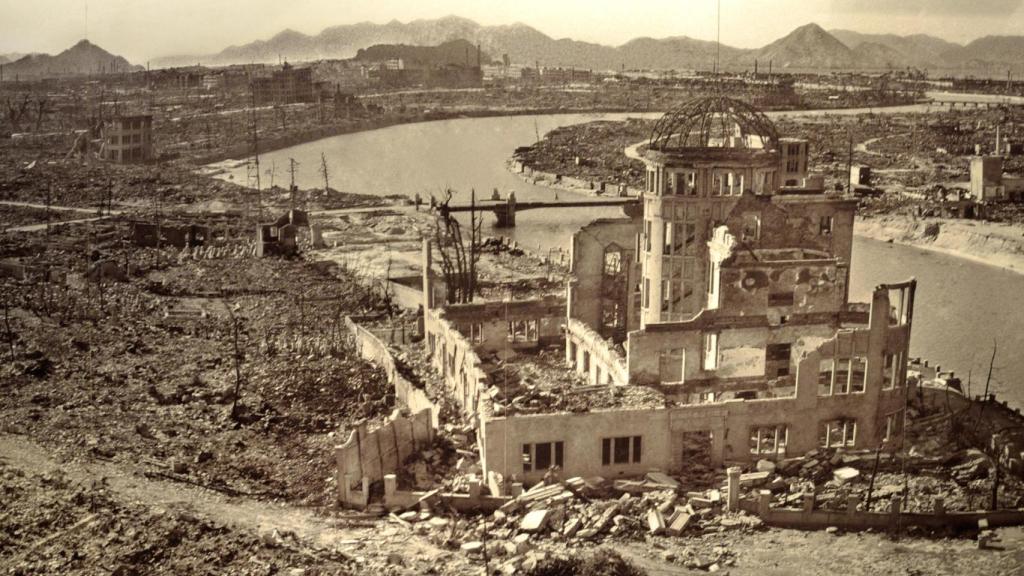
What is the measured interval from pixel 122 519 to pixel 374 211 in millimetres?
59652

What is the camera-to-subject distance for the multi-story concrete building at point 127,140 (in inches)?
4178

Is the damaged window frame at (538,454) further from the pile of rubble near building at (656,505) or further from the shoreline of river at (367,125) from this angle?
the shoreline of river at (367,125)

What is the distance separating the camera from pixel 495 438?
25453mm

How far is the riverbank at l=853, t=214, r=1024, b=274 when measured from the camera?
6353 centimetres

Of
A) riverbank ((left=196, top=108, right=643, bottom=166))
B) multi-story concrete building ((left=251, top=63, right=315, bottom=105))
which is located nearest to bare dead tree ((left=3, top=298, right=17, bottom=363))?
riverbank ((left=196, top=108, right=643, bottom=166))

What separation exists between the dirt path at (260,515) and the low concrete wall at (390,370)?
5617 mm

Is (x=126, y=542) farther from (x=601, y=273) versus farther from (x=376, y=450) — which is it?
(x=601, y=273)

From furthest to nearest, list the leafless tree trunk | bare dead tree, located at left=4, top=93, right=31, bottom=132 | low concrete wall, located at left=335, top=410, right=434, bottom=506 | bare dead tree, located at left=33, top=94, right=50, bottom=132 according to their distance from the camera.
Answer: bare dead tree, located at left=4, top=93, right=31, bottom=132
bare dead tree, located at left=33, top=94, right=50, bottom=132
the leafless tree trunk
low concrete wall, located at left=335, top=410, right=434, bottom=506

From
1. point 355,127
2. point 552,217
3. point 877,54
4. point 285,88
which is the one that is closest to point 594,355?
point 552,217

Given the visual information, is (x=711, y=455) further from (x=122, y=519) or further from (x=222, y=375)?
(x=222, y=375)

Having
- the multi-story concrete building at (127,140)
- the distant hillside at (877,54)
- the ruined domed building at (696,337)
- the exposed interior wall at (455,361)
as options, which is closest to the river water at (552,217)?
the multi-story concrete building at (127,140)

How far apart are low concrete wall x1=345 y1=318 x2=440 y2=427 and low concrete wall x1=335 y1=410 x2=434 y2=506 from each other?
785 mm

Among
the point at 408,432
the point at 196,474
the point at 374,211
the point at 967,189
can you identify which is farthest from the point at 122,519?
the point at 967,189

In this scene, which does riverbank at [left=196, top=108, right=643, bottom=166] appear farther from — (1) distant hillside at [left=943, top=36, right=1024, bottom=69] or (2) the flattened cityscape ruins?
(1) distant hillside at [left=943, top=36, right=1024, bottom=69]
